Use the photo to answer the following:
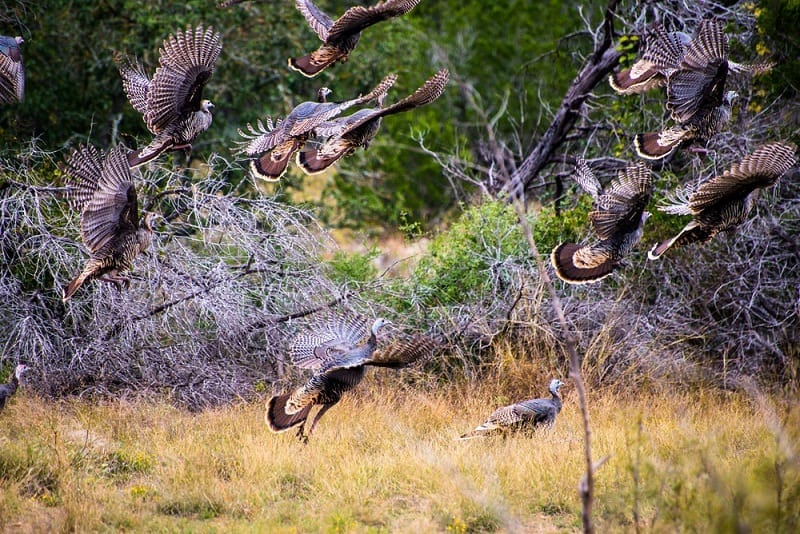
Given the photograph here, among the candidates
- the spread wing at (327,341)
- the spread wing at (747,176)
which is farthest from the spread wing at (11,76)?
the spread wing at (747,176)

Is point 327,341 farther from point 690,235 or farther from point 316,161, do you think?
point 690,235

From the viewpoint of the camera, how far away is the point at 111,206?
6.69 meters

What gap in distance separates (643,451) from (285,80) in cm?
931

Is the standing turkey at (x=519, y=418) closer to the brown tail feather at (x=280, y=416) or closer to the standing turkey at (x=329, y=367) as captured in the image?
the standing turkey at (x=329, y=367)

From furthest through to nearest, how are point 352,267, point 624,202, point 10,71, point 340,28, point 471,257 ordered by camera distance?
point 352,267, point 471,257, point 10,71, point 340,28, point 624,202

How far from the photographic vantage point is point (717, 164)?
352 inches

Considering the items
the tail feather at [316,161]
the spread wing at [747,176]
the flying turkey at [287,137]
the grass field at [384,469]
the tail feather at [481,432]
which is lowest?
the tail feather at [481,432]

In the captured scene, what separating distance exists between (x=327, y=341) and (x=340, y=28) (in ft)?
9.00

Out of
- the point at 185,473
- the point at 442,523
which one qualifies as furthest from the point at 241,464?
the point at 442,523

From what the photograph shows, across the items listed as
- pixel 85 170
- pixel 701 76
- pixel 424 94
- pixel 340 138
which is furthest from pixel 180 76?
pixel 701 76

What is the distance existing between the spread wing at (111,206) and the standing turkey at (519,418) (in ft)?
10.5

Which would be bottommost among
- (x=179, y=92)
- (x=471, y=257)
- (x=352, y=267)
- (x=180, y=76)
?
(x=352, y=267)

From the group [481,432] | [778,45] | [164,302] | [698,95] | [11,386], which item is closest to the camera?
[481,432]

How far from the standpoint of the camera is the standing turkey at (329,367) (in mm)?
6102
